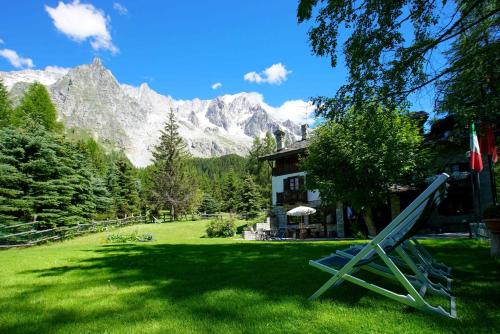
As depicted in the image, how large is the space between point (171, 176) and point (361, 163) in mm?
34626

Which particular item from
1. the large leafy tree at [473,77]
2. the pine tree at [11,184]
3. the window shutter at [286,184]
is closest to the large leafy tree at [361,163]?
the large leafy tree at [473,77]

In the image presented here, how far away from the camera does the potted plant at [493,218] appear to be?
5.32m

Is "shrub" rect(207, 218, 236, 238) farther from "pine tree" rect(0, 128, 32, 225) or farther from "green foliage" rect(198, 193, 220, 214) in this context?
"green foliage" rect(198, 193, 220, 214)

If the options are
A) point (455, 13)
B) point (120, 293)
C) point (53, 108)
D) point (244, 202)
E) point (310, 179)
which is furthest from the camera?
point (244, 202)

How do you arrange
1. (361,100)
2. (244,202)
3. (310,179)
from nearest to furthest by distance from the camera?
(361,100) < (310,179) < (244,202)

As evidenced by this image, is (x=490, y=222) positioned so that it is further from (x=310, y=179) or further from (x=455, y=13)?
(x=310, y=179)

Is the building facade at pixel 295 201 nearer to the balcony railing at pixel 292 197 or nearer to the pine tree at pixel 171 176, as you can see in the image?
the balcony railing at pixel 292 197

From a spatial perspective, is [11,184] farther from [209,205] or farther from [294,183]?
[209,205]

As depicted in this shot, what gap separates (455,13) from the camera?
695 centimetres

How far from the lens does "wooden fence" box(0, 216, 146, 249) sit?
17.9 metres

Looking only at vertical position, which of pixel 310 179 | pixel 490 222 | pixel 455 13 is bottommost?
pixel 490 222

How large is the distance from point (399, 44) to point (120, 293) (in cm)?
707

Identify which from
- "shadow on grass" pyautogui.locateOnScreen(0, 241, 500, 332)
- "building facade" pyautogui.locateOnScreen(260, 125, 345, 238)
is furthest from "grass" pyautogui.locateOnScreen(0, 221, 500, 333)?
"building facade" pyautogui.locateOnScreen(260, 125, 345, 238)

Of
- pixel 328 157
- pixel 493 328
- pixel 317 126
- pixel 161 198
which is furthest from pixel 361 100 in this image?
pixel 161 198
